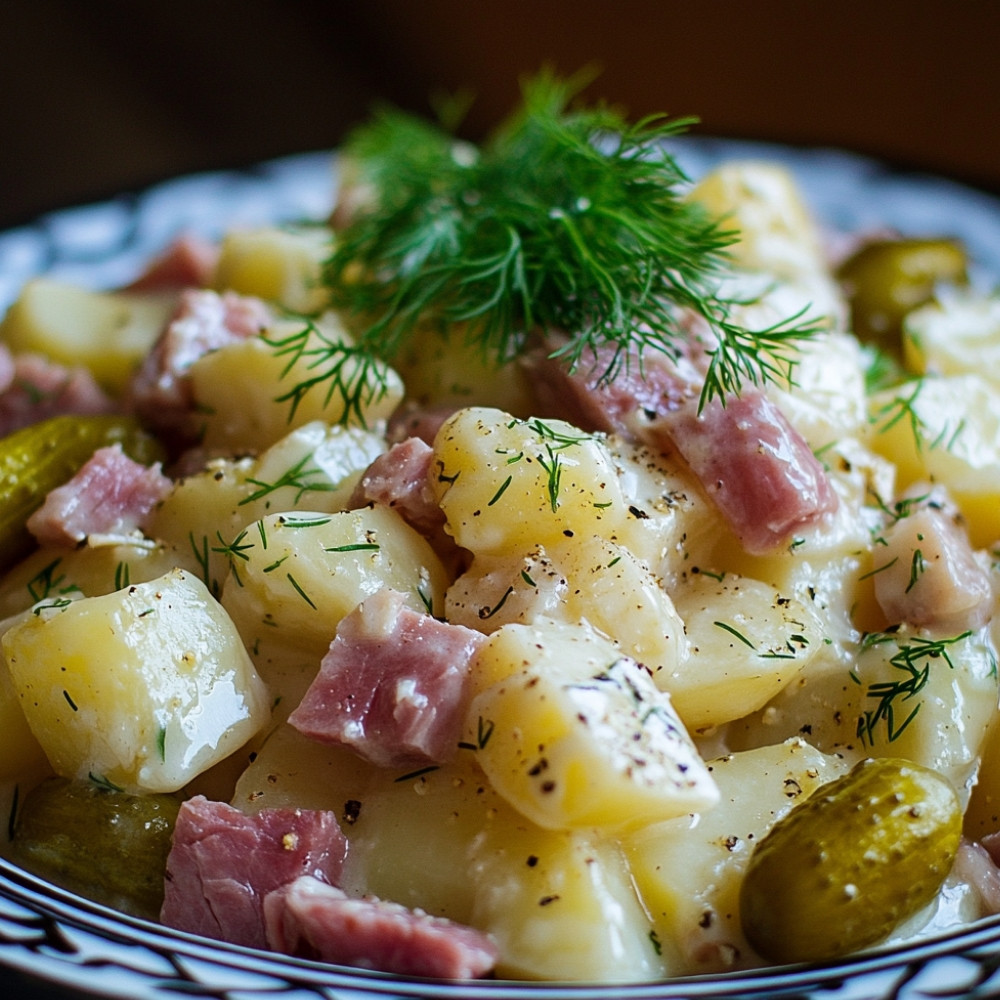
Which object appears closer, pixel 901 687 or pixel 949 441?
pixel 901 687

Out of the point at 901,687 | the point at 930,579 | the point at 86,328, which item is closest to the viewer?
the point at 901,687

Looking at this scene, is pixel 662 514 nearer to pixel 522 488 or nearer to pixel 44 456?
pixel 522 488

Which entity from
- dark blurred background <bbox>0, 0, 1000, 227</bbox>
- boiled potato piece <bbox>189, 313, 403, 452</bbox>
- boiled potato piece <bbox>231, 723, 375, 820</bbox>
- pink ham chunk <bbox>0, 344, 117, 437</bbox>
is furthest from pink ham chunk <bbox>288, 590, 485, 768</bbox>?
dark blurred background <bbox>0, 0, 1000, 227</bbox>

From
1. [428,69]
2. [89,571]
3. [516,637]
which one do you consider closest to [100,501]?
[89,571]

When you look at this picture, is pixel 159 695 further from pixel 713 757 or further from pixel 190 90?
pixel 190 90

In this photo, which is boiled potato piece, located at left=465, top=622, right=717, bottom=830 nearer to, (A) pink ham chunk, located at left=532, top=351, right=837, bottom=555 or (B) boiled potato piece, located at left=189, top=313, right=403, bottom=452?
(A) pink ham chunk, located at left=532, top=351, right=837, bottom=555

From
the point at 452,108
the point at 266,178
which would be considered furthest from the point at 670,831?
the point at 266,178
